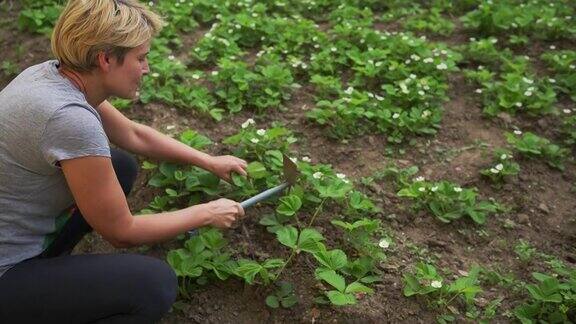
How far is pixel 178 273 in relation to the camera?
2.46 m

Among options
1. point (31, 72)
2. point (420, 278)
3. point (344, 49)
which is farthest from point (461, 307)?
point (344, 49)

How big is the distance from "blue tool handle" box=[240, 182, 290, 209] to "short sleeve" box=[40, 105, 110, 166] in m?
0.89

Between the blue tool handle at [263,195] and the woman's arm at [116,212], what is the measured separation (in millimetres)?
242

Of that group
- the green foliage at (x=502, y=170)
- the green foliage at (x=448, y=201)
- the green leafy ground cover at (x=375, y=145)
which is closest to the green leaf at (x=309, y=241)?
the green leafy ground cover at (x=375, y=145)

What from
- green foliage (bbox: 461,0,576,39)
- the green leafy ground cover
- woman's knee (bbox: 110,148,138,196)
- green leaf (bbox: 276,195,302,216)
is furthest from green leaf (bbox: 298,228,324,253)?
green foliage (bbox: 461,0,576,39)

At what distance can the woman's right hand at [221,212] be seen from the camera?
7.49ft

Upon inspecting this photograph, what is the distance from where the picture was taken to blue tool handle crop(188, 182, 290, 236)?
2.64 metres

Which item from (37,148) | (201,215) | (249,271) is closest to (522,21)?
(249,271)

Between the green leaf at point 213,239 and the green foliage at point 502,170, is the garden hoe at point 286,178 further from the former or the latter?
the green foliage at point 502,170

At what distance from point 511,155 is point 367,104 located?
41.0 inches

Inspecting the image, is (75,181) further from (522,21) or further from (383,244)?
(522,21)

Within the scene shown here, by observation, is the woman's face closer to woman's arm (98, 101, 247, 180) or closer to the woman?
the woman

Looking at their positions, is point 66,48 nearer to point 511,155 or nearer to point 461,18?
point 511,155

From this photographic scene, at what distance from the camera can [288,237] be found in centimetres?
256
